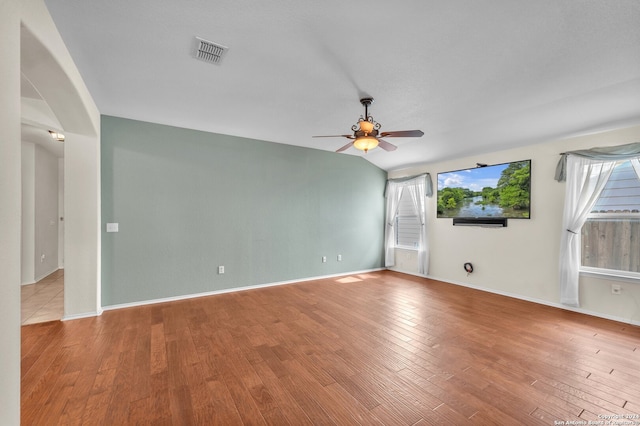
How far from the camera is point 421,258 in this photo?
5.66 m

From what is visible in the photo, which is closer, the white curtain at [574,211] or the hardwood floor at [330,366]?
the hardwood floor at [330,366]

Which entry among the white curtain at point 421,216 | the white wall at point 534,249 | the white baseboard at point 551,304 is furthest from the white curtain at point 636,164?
the white curtain at point 421,216

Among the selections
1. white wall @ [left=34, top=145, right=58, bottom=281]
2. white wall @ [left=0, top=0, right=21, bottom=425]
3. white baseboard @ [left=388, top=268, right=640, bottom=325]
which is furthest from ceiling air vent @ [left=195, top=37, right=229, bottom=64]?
white baseboard @ [left=388, top=268, right=640, bottom=325]

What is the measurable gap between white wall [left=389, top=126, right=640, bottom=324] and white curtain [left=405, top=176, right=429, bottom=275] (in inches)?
13.6

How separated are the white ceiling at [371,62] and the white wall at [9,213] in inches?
32.4

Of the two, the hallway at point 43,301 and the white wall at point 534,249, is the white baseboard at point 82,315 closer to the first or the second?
the hallway at point 43,301

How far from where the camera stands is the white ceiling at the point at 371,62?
70.8 inches

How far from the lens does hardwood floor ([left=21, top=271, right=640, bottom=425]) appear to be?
179 cm

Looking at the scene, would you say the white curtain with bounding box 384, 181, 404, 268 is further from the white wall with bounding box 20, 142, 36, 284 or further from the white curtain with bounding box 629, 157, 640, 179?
the white wall with bounding box 20, 142, 36, 284

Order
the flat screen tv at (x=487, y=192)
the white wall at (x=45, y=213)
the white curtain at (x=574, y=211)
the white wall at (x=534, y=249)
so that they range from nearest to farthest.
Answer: the white wall at (x=534, y=249) → the white curtain at (x=574, y=211) → the flat screen tv at (x=487, y=192) → the white wall at (x=45, y=213)

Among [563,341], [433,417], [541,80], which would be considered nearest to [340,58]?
[541,80]

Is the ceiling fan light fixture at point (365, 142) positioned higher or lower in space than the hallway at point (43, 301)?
higher

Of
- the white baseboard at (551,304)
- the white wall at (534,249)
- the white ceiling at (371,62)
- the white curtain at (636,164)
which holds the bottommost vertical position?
the white baseboard at (551,304)

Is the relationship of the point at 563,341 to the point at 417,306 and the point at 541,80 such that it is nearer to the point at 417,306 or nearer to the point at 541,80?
the point at 417,306
